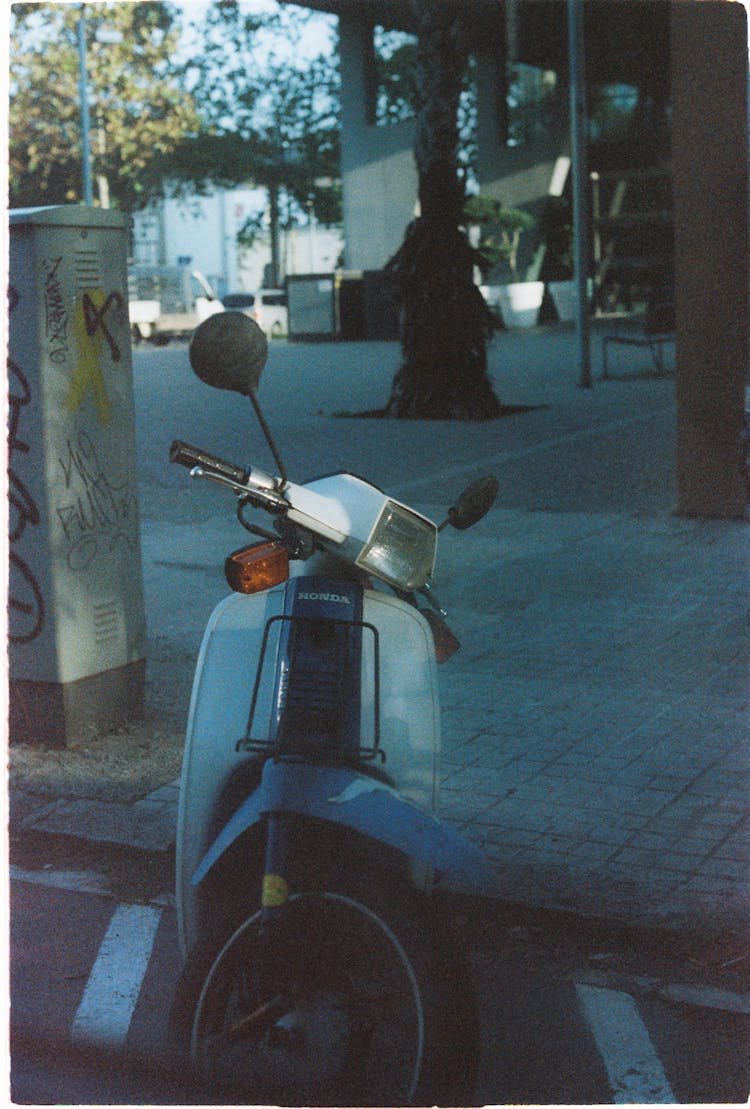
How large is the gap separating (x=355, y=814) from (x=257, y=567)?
0.53 m

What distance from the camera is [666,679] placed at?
234 inches

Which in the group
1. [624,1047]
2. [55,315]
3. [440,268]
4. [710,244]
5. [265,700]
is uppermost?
[440,268]

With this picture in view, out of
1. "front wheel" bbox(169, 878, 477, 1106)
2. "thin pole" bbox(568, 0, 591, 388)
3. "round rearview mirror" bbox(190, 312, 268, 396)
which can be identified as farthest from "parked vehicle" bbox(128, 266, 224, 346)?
"front wheel" bbox(169, 878, 477, 1106)

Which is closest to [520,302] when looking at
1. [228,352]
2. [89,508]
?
[89,508]

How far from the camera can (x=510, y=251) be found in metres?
33.7

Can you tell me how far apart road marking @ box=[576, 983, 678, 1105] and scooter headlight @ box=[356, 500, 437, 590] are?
111cm

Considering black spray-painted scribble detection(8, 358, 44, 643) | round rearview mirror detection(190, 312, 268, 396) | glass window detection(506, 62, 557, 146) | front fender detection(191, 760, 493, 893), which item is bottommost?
front fender detection(191, 760, 493, 893)

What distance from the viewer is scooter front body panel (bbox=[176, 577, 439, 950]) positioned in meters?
3.10

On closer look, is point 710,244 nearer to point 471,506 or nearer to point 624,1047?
point 471,506

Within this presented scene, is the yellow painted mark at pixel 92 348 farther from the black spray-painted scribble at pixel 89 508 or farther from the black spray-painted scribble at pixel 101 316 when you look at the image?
the black spray-painted scribble at pixel 89 508

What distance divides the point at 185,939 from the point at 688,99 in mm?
6779

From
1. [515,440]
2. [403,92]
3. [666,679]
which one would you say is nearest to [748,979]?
[666,679]

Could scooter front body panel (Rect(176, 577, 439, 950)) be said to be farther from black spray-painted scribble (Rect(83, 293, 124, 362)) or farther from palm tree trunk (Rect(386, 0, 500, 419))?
palm tree trunk (Rect(386, 0, 500, 419))

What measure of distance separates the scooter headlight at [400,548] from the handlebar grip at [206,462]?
1.00 ft
